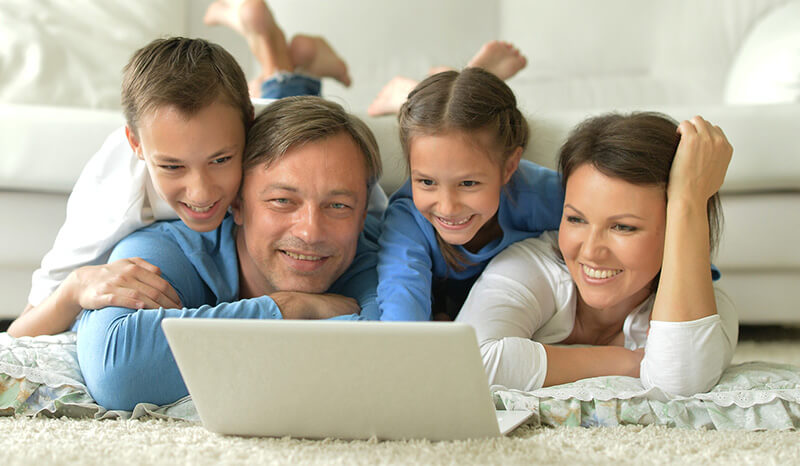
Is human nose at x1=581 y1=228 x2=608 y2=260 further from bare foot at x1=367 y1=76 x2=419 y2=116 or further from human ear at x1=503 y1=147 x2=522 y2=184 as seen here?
bare foot at x1=367 y1=76 x2=419 y2=116

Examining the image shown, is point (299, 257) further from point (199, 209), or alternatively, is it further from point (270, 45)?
point (270, 45)

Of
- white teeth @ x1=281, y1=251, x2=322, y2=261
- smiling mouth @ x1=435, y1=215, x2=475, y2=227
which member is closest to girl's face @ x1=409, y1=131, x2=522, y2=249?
smiling mouth @ x1=435, y1=215, x2=475, y2=227

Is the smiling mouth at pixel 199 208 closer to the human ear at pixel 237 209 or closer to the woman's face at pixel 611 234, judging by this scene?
the human ear at pixel 237 209

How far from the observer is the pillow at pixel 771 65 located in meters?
1.82

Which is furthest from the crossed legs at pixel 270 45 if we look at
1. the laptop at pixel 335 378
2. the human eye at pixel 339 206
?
the laptop at pixel 335 378

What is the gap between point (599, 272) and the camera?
122 centimetres

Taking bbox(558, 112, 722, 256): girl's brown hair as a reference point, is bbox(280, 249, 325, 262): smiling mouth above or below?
below

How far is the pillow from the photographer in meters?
1.82

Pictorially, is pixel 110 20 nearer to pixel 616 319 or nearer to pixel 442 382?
pixel 616 319

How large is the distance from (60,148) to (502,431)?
1139mm

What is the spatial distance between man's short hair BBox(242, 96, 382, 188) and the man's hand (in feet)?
0.77

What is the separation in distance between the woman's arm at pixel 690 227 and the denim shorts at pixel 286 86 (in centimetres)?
98

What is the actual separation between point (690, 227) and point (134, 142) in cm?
96

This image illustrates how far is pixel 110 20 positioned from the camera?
226cm
